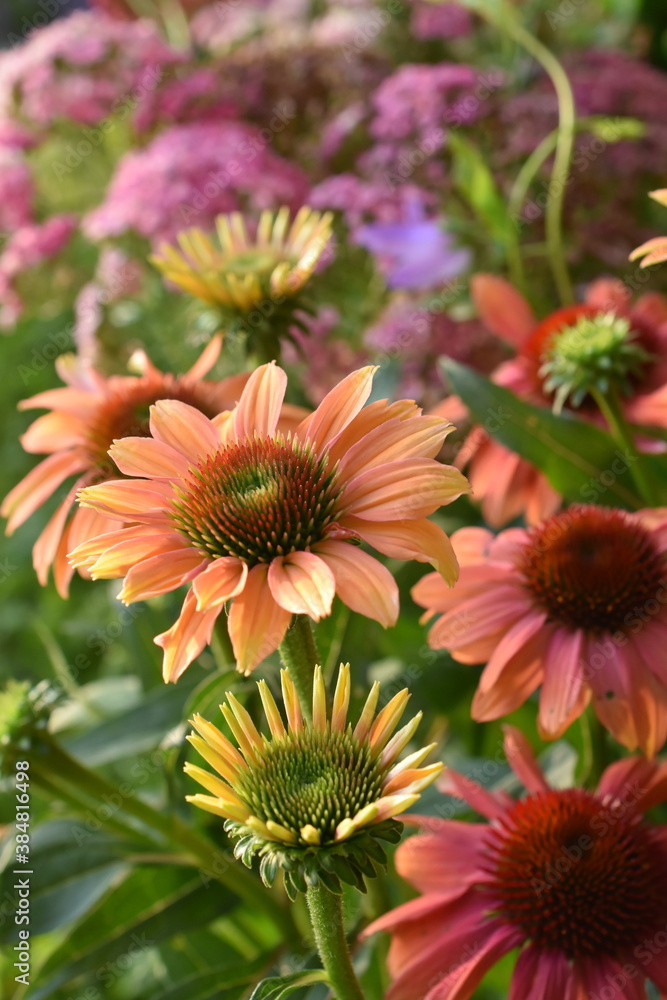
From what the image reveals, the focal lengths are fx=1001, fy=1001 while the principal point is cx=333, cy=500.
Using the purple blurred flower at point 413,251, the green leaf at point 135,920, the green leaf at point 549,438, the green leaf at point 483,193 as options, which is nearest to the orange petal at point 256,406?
the green leaf at point 549,438

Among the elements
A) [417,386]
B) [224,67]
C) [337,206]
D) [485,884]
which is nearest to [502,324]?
[417,386]

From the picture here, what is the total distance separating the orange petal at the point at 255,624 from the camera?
32 cm

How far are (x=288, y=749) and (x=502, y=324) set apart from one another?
0.47 m

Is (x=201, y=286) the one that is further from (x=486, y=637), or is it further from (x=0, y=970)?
(x=0, y=970)

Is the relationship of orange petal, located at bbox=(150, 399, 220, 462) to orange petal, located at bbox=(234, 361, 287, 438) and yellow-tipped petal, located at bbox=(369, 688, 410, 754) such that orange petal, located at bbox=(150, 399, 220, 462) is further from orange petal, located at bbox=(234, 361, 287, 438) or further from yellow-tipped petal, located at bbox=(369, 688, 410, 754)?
yellow-tipped petal, located at bbox=(369, 688, 410, 754)

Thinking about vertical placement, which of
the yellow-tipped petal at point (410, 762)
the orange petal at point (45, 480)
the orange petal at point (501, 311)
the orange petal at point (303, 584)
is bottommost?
the orange petal at point (501, 311)

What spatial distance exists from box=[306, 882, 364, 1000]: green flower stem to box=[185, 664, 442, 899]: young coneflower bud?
0.01 meters

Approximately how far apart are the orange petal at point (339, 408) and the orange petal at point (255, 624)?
66mm

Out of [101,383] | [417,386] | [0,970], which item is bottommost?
[0,970]

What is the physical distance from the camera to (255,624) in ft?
1.07

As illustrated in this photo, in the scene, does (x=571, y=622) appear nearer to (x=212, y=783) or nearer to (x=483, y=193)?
(x=212, y=783)

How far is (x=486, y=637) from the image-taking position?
49 centimetres

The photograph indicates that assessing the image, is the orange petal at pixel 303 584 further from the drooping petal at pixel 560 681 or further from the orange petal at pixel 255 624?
the drooping petal at pixel 560 681

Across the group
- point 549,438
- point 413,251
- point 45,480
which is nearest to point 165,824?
point 45,480
